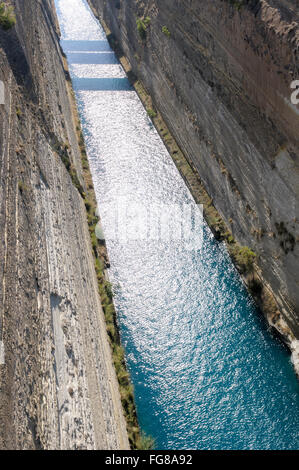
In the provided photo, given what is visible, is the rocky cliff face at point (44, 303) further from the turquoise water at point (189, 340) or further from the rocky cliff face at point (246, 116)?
the rocky cliff face at point (246, 116)

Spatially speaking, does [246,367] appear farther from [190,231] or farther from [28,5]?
[28,5]

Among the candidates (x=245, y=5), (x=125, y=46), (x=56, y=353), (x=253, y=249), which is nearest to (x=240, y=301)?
(x=253, y=249)

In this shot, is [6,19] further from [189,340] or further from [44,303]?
[189,340]

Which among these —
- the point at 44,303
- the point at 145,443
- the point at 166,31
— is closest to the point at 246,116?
the point at 44,303

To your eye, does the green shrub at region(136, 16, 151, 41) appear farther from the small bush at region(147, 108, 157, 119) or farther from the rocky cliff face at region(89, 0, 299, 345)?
the small bush at region(147, 108, 157, 119)

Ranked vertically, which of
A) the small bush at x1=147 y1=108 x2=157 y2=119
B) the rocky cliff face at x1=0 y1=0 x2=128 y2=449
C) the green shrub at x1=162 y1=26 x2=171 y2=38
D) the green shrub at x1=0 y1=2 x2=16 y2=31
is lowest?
the small bush at x1=147 y1=108 x2=157 y2=119

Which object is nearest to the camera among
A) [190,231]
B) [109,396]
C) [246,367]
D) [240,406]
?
[109,396]

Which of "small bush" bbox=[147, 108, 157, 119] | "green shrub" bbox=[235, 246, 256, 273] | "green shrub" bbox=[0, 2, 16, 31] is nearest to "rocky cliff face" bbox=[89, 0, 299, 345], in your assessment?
"green shrub" bbox=[235, 246, 256, 273]
